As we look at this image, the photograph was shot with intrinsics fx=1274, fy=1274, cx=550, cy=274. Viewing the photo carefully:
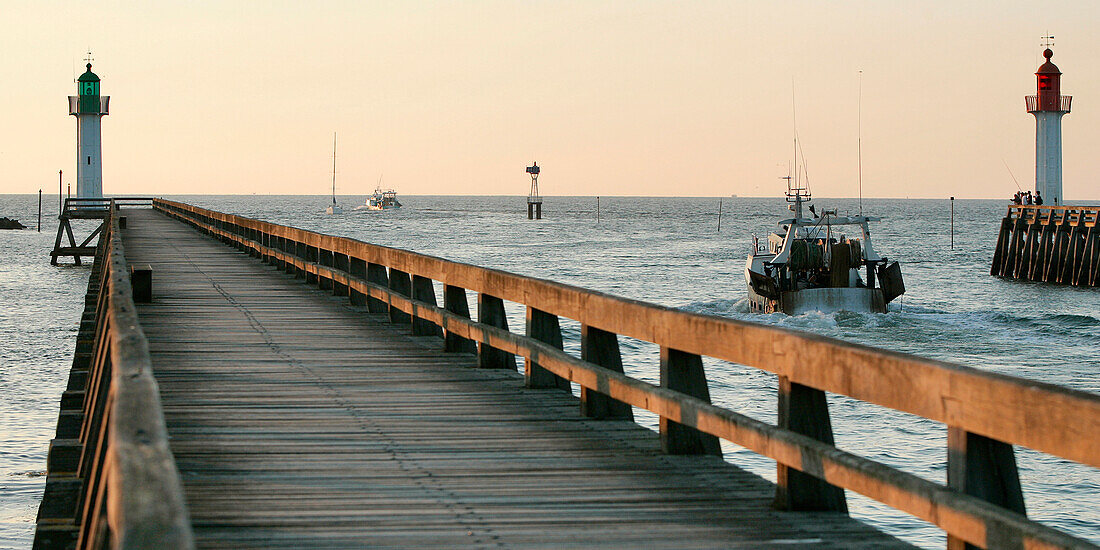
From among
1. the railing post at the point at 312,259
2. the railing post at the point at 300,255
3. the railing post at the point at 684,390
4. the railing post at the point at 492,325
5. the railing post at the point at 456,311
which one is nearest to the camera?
the railing post at the point at 684,390

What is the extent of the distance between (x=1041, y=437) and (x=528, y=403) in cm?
469

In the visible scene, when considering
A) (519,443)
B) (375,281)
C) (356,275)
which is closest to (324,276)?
(356,275)

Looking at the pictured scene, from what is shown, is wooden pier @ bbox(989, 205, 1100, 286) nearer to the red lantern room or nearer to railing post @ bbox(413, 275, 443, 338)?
the red lantern room

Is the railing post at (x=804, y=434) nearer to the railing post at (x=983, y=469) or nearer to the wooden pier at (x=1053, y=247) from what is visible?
the railing post at (x=983, y=469)

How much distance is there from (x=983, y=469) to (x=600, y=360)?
11.6ft

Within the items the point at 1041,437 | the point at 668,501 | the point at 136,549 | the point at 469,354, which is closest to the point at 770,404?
the point at 469,354

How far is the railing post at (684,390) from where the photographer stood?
6.13 metres

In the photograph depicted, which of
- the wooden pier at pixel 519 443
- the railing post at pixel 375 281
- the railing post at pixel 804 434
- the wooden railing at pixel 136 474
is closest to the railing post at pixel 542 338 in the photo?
the wooden pier at pixel 519 443

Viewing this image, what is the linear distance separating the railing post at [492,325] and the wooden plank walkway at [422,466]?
0.16m

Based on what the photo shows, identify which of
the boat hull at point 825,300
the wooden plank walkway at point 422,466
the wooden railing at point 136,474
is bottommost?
the boat hull at point 825,300

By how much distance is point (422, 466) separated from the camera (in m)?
5.93

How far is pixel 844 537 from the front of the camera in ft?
15.3

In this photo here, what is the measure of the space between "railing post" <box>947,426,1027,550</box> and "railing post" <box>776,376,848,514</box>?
100cm

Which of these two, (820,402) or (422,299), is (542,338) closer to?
(820,402)
